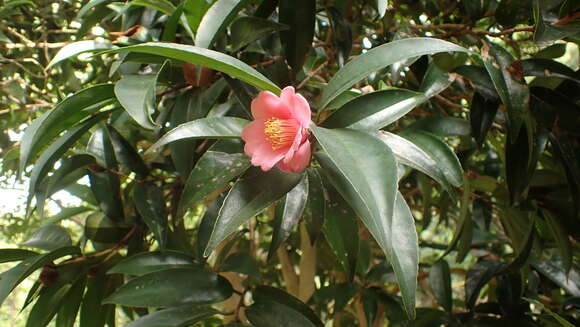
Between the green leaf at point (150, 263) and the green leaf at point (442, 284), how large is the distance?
40cm

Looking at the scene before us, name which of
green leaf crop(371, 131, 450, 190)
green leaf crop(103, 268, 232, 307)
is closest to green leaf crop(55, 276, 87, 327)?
green leaf crop(103, 268, 232, 307)

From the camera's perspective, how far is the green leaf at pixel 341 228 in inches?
20.9

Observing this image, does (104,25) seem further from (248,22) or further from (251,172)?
(251,172)

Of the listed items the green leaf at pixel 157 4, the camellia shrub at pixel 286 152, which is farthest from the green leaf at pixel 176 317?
the green leaf at pixel 157 4

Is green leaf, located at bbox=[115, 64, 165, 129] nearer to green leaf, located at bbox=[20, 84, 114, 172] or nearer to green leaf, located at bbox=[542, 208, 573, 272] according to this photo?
green leaf, located at bbox=[20, 84, 114, 172]

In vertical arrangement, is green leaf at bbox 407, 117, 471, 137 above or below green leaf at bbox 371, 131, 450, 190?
below

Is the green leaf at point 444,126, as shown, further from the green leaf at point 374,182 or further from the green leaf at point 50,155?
the green leaf at point 50,155

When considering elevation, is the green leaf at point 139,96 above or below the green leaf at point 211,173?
above

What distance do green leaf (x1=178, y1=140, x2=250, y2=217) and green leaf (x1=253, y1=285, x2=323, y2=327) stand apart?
0.74 feet

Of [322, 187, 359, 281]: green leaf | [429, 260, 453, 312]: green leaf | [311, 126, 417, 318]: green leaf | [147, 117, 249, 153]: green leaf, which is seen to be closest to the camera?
[311, 126, 417, 318]: green leaf

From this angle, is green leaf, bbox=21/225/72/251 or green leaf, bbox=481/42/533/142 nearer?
green leaf, bbox=481/42/533/142

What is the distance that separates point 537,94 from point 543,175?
0.55 ft

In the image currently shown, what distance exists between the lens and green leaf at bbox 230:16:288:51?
0.57 m

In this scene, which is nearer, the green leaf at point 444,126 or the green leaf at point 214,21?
the green leaf at point 214,21
